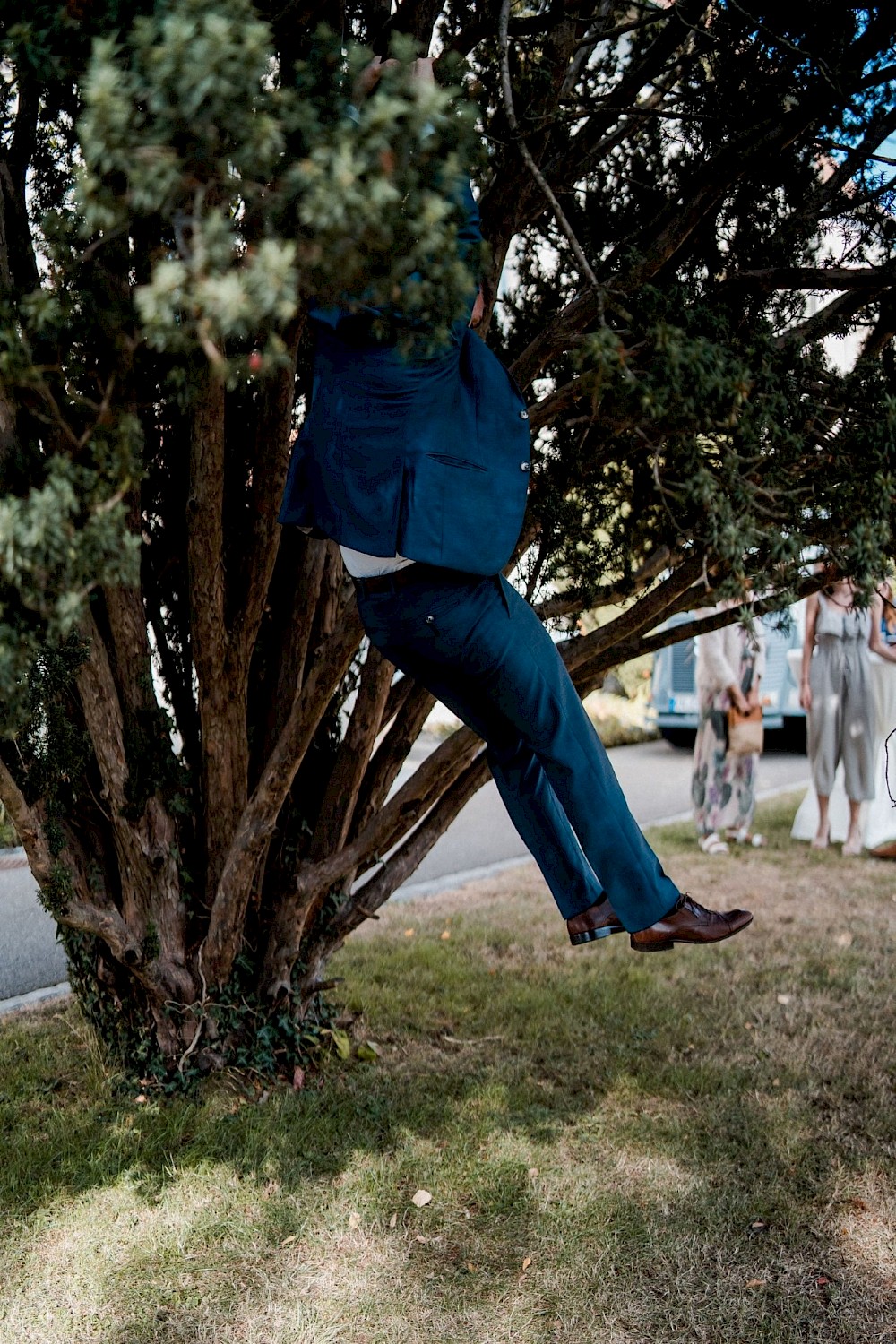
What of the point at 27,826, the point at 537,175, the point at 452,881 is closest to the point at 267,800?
the point at 27,826

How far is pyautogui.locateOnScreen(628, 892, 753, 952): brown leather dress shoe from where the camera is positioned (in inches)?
119

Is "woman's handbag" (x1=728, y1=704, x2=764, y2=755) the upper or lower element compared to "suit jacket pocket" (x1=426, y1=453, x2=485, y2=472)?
lower

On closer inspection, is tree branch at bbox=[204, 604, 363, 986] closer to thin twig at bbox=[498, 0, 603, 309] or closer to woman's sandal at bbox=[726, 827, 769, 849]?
thin twig at bbox=[498, 0, 603, 309]

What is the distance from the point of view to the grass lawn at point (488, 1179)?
3100 millimetres

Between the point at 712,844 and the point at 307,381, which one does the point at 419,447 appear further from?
the point at 712,844

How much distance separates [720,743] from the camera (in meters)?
9.13

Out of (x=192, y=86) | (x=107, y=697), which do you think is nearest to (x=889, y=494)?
(x=192, y=86)

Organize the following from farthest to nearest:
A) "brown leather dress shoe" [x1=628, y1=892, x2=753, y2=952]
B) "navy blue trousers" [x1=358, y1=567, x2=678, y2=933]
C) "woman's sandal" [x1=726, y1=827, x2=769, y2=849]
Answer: "woman's sandal" [x1=726, y1=827, x2=769, y2=849], "brown leather dress shoe" [x1=628, y1=892, x2=753, y2=952], "navy blue trousers" [x1=358, y1=567, x2=678, y2=933]

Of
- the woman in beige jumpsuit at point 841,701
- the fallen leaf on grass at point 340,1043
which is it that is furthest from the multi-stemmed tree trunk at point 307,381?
the woman in beige jumpsuit at point 841,701

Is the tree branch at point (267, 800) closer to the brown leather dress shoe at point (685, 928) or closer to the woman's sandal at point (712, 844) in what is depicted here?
the brown leather dress shoe at point (685, 928)

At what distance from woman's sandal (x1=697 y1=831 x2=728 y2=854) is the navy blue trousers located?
608cm

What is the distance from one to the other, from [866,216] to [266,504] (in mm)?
2164

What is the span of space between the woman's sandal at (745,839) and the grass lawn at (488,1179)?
3.75 meters

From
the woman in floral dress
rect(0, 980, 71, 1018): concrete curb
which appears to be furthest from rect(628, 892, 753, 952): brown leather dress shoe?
A: the woman in floral dress
